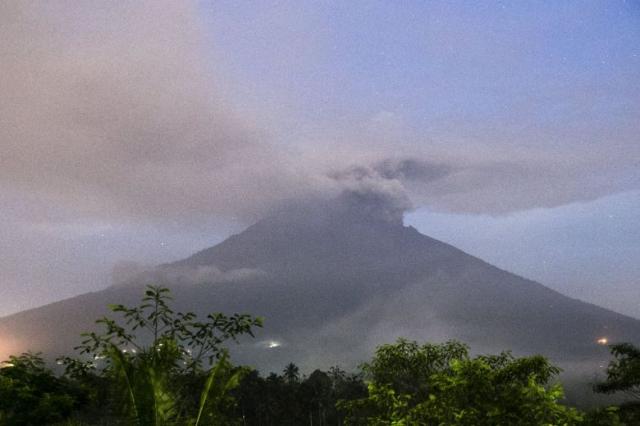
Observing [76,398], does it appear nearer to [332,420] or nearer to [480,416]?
[480,416]

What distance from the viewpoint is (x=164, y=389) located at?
10.0 meters

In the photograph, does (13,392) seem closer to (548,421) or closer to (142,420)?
(142,420)

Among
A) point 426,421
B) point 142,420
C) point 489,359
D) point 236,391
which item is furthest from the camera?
point 236,391

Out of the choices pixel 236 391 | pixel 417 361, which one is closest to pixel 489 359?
pixel 417 361

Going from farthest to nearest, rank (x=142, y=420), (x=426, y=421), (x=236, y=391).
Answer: (x=236, y=391), (x=426, y=421), (x=142, y=420)

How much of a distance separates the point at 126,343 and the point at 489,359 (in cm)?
849

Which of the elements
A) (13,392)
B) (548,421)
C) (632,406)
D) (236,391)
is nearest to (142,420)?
(548,421)

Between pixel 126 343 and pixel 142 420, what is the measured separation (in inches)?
83.0

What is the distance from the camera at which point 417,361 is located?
14.8 metres

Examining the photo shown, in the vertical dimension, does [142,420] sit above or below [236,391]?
above

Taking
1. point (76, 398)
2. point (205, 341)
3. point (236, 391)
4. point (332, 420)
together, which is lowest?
point (332, 420)

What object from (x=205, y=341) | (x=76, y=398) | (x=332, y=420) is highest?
(x=205, y=341)

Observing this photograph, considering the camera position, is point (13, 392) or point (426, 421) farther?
point (13, 392)

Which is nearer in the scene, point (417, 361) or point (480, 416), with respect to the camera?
point (480, 416)
